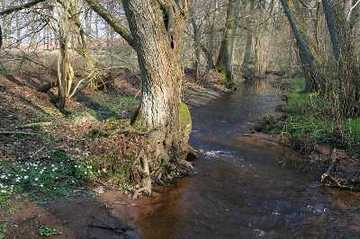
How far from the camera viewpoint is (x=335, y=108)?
1222 cm

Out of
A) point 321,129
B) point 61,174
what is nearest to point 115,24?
point 61,174

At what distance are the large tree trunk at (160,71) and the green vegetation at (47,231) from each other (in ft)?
10.4

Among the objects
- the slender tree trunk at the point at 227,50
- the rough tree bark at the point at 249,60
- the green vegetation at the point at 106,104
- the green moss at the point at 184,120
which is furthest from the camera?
the rough tree bark at the point at 249,60

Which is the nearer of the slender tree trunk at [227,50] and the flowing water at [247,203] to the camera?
the flowing water at [247,203]

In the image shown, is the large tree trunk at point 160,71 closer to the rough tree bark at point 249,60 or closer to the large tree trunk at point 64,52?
the large tree trunk at point 64,52

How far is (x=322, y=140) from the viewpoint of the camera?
1259 centimetres

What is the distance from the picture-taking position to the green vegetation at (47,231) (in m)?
6.58

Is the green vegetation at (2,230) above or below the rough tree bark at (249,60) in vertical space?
below

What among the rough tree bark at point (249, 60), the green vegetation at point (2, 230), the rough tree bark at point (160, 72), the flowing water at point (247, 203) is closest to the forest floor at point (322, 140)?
the flowing water at point (247, 203)

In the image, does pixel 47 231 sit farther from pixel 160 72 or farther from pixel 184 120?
pixel 184 120

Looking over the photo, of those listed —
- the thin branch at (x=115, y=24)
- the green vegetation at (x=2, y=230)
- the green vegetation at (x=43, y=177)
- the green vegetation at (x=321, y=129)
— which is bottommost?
the green vegetation at (x=2, y=230)

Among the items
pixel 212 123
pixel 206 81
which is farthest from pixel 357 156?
Result: pixel 206 81

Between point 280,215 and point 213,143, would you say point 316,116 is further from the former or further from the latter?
point 280,215

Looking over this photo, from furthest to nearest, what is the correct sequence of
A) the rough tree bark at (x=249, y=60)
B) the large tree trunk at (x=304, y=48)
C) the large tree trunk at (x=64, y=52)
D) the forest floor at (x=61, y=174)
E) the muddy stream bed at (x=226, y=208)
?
1. the rough tree bark at (x=249, y=60)
2. the large tree trunk at (x=304, y=48)
3. the large tree trunk at (x=64, y=52)
4. the muddy stream bed at (x=226, y=208)
5. the forest floor at (x=61, y=174)
